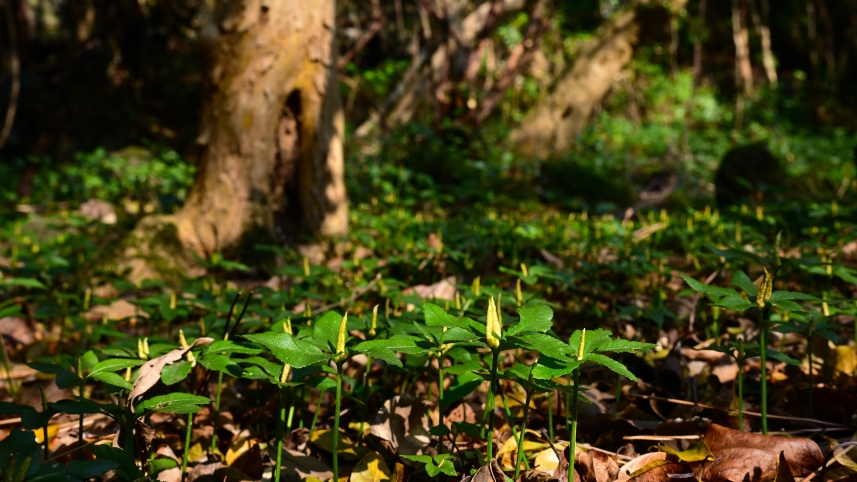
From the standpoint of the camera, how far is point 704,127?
40.4 ft

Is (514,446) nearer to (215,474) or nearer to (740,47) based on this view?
(215,474)

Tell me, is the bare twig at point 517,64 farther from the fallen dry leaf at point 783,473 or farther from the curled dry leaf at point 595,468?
the fallen dry leaf at point 783,473

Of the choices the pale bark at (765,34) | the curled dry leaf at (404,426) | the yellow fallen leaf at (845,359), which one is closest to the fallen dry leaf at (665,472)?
the curled dry leaf at (404,426)

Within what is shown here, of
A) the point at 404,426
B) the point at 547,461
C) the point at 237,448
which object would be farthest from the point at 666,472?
the point at 237,448

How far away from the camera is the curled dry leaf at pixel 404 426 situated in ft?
5.02

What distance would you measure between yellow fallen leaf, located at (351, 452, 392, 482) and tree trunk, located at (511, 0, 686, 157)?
6.80 metres

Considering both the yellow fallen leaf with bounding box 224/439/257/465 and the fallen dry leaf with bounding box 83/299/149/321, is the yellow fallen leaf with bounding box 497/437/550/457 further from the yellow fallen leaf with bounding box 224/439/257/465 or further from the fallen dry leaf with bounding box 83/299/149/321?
the fallen dry leaf with bounding box 83/299/149/321

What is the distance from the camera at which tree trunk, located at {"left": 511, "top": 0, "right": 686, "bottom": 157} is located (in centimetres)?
792

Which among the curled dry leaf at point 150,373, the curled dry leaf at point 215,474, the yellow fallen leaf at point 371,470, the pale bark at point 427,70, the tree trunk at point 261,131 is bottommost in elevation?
the curled dry leaf at point 215,474

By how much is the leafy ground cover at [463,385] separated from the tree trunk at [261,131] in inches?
41.0

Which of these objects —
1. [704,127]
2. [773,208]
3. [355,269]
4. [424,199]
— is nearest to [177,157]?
[424,199]

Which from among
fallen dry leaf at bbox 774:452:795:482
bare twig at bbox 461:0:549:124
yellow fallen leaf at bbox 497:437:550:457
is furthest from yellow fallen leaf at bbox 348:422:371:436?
bare twig at bbox 461:0:549:124

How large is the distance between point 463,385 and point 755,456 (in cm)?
71

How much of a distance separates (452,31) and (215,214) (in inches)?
191
